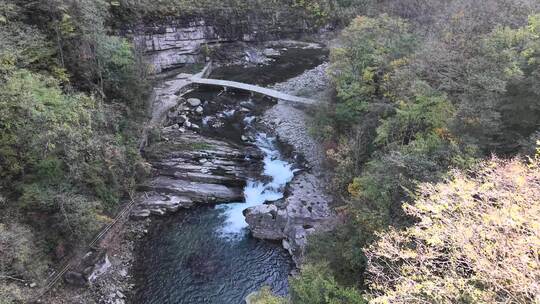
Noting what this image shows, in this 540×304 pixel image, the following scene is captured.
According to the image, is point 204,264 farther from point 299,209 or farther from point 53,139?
point 53,139

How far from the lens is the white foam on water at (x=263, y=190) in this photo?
2040 cm

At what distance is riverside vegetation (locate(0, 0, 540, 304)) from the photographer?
24.1 feet

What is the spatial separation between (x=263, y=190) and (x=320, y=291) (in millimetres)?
11554

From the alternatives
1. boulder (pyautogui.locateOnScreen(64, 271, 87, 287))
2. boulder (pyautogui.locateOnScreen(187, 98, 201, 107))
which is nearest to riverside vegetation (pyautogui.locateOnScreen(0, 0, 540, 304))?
boulder (pyautogui.locateOnScreen(64, 271, 87, 287))

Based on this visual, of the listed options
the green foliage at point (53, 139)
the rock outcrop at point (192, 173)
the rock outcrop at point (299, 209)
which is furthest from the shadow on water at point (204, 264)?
the green foliage at point (53, 139)

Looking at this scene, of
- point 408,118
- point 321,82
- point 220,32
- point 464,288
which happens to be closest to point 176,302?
point 464,288

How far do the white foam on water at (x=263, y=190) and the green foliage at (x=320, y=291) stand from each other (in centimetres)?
753

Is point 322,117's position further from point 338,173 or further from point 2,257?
point 2,257

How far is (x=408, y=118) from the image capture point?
17.6m

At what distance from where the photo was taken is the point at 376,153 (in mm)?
18016

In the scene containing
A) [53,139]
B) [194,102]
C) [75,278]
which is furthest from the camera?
[194,102]

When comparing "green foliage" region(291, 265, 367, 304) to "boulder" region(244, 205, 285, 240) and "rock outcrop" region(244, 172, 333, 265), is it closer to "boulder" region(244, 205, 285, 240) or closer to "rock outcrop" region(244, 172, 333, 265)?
"rock outcrop" region(244, 172, 333, 265)

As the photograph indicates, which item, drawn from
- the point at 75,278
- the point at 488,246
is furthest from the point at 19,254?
the point at 488,246

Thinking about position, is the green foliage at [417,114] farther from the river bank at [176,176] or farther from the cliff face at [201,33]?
the cliff face at [201,33]
